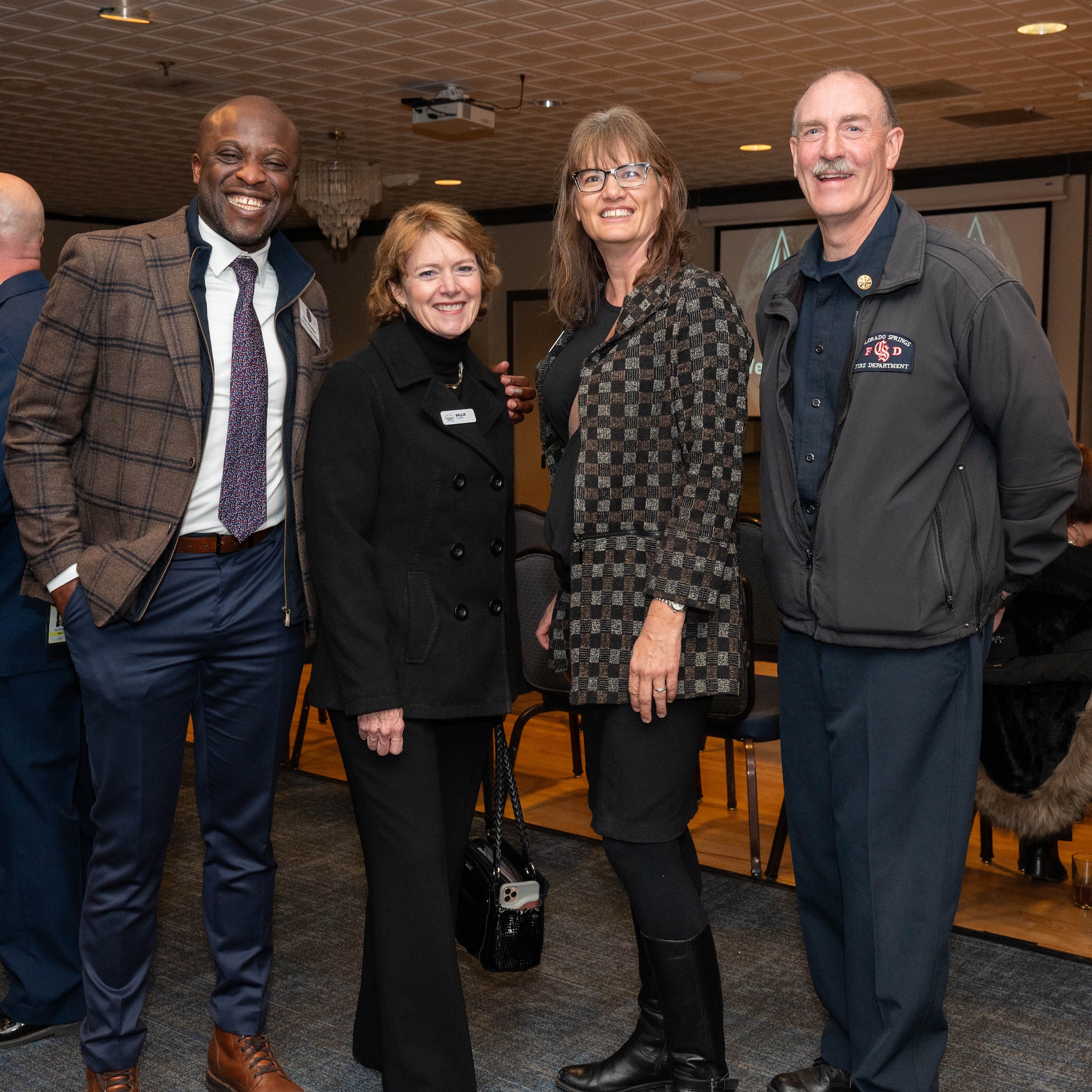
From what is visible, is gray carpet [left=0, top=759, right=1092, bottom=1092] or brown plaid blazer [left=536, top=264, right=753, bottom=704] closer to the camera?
brown plaid blazer [left=536, top=264, right=753, bottom=704]

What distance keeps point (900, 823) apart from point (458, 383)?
1.07 m

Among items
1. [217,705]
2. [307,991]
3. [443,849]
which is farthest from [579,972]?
[217,705]

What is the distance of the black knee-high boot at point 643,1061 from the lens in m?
2.29

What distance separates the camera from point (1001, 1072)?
245 cm

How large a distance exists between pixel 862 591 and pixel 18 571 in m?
1.70

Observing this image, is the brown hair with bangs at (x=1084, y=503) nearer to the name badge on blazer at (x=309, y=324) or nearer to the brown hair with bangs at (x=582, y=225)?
the brown hair with bangs at (x=582, y=225)

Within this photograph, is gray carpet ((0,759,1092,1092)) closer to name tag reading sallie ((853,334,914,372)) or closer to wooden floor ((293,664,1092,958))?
wooden floor ((293,664,1092,958))

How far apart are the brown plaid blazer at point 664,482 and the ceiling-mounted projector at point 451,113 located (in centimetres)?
548

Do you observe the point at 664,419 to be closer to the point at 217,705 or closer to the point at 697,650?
the point at 697,650

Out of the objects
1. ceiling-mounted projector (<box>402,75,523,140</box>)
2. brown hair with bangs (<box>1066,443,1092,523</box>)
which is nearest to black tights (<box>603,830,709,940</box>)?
brown hair with bangs (<box>1066,443,1092,523</box>)

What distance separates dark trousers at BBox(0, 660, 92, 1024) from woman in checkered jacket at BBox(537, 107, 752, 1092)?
1162mm

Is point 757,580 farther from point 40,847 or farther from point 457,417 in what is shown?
point 40,847

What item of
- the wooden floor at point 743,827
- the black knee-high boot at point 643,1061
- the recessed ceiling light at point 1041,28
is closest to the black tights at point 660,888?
the black knee-high boot at point 643,1061

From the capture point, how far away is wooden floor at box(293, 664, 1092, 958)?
333cm
